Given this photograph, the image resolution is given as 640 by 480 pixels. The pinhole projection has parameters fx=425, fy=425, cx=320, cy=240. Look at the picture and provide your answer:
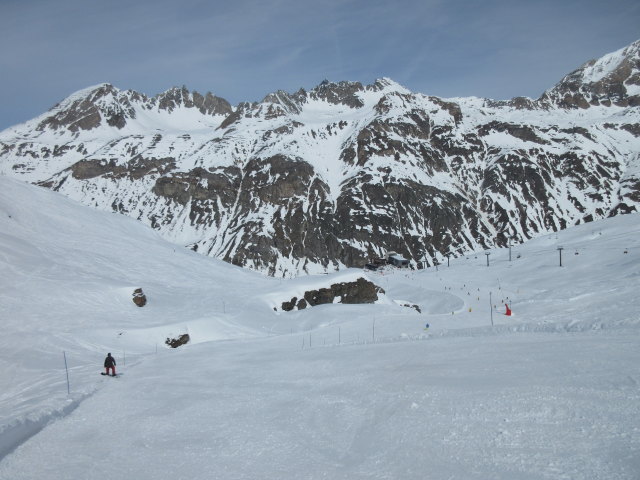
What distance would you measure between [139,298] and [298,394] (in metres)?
28.0

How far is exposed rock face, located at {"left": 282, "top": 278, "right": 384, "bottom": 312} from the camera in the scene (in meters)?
53.9

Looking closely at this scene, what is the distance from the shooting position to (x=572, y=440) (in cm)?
782

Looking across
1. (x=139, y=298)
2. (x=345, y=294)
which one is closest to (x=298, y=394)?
(x=139, y=298)

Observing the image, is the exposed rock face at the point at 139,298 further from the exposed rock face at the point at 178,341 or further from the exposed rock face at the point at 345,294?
the exposed rock face at the point at 345,294

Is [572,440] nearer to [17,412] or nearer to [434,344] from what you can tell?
[434,344]

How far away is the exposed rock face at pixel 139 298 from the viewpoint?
3697 centimetres

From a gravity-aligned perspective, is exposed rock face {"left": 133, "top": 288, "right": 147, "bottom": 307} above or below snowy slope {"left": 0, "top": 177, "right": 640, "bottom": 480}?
above

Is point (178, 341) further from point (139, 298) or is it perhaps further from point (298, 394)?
point (298, 394)

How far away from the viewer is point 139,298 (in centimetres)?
3722

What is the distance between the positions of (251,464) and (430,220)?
558 ft

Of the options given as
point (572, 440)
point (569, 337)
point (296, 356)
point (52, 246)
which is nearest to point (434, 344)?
point (569, 337)

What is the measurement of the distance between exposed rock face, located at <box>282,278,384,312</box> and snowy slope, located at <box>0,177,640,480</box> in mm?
16759

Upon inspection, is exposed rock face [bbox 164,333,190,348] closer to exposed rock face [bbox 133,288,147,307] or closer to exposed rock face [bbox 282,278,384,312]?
exposed rock face [bbox 133,288,147,307]

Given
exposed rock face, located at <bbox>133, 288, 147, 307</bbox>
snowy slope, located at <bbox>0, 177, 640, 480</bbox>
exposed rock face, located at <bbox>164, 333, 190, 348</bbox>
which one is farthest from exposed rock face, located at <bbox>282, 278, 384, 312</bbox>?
exposed rock face, located at <bbox>164, 333, 190, 348</bbox>
